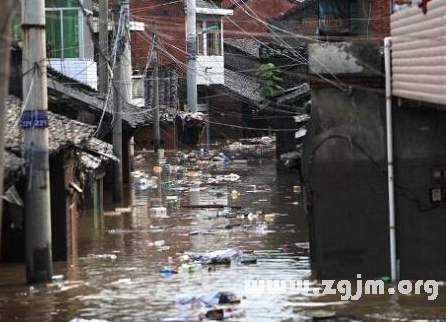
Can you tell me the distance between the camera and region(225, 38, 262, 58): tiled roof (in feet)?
215

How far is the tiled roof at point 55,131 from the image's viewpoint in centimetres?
1551

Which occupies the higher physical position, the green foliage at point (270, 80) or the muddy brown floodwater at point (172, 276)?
the green foliage at point (270, 80)

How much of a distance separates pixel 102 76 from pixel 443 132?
64.5ft

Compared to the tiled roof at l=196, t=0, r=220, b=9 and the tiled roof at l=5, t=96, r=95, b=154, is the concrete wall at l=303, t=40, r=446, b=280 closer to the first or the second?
the tiled roof at l=5, t=96, r=95, b=154

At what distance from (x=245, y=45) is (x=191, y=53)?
17.3m

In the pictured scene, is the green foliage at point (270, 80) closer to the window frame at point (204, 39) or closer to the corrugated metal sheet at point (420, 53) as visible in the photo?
the window frame at point (204, 39)

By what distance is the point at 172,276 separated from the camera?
51.1ft

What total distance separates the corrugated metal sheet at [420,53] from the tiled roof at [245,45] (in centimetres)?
5114

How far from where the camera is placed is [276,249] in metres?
19.1

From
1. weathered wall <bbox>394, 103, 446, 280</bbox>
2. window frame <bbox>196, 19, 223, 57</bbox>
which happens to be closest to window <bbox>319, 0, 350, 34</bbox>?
weathered wall <bbox>394, 103, 446, 280</bbox>

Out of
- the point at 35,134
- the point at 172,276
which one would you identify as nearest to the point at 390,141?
the point at 172,276

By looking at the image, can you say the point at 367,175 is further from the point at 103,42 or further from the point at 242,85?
the point at 242,85

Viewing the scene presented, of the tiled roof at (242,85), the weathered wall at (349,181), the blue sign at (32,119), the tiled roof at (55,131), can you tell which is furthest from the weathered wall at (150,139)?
the weathered wall at (349,181)

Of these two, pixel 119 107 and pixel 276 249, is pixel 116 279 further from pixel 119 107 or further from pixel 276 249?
pixel 119 107
